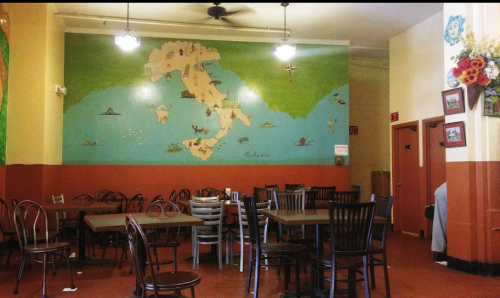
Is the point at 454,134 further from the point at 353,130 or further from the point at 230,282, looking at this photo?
the point at 353,130

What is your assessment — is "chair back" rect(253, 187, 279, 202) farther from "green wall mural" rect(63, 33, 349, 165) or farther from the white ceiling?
the white ceiling

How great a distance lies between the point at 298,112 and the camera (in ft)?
27.9

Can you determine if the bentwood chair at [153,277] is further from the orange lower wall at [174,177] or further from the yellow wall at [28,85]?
the orange lower wall at [174,177]

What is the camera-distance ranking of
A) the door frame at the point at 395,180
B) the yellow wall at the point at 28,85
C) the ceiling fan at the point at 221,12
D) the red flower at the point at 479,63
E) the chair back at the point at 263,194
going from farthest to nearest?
1. the door frame at the point at 395,180
2. the ceiling fan at the point at 221,12
3. the yellow wall at the point at 28,85
4. the chair back at the point at 263,194
5. the red flower at the point at 479,63

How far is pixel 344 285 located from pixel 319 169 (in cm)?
428

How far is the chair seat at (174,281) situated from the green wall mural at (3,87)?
180 inches

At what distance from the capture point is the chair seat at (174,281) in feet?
8.77

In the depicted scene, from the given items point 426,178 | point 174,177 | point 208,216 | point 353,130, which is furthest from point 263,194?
point 353,130

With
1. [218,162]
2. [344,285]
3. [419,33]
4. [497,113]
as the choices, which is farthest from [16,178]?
[419,33]

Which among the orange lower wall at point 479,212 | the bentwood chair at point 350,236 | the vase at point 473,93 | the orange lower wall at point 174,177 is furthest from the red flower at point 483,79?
the orange lower wall at point 174,177

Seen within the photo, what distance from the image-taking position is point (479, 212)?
16.3ft

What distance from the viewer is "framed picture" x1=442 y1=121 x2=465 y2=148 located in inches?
200

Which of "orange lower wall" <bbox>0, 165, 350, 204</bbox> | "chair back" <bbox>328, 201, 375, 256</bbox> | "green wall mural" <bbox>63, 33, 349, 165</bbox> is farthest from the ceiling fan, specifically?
"chair back" <bbox>328, 201, 375, 256</bbox>

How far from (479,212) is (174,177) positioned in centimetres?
525
